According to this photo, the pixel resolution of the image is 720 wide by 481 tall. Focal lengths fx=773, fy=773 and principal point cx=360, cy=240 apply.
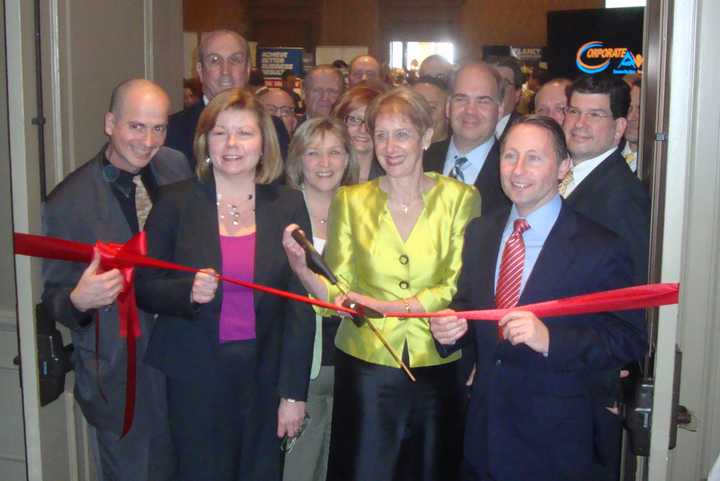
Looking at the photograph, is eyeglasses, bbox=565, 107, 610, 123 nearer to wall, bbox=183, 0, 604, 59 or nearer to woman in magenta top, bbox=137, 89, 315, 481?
woman in magenta top, bbox=137, 89, 315, 481

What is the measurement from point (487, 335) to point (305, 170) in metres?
1.20

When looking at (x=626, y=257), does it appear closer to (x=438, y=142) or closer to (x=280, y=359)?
(x=280, y=359)

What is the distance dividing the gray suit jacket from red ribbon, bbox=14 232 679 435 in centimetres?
16

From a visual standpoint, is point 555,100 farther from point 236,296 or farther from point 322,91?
point 236,296

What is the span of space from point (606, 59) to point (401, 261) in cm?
905

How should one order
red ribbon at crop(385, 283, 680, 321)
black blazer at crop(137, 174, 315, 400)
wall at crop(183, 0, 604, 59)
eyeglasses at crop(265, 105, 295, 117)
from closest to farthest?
1. red ribbon at crop(385, 283, 680, 321)
2. black blazer at crop(137, 174, 315, 400)
3. eyeglasses at crop(265, 105, 295, 117)
4. wall at crop(183, 0, 604, 59)

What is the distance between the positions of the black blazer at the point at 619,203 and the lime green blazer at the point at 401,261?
1.55ft

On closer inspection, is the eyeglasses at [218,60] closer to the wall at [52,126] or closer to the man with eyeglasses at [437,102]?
the wall at [52,126]

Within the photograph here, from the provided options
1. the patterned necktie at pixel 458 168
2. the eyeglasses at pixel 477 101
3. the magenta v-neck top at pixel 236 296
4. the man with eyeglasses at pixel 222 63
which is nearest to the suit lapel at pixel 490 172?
the patterned necktie at pixel 458 168

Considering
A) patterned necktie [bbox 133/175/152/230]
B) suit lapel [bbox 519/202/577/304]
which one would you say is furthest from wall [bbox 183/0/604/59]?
suit lapel [bbox 519/202/577/304]

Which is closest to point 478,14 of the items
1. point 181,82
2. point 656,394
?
point 181,82

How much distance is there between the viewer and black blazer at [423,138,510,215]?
349 centimetres

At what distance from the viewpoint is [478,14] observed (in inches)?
648

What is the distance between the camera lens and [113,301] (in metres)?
2.76
